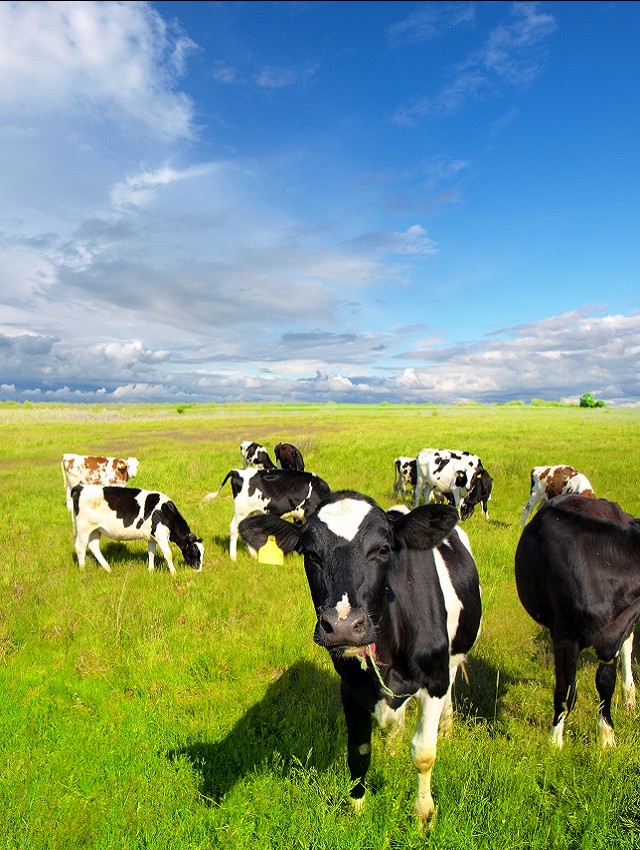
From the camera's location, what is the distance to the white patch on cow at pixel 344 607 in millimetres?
2786

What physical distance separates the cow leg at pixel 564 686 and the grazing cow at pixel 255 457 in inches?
615

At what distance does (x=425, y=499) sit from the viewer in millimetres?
17469

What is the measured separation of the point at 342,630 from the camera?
273cm

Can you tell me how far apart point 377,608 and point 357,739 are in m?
1.22

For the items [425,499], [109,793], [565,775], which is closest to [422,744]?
[565,775]

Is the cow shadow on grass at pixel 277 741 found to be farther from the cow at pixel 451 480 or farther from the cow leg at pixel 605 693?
the cow at pixel 451 480

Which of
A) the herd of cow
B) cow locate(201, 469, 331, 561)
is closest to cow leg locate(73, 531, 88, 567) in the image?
cow locate(201, 469, 331, 561)

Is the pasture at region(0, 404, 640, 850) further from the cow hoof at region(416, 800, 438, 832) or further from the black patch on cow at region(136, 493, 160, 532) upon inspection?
the black patch on cow at region(136, 493, 160, 532)

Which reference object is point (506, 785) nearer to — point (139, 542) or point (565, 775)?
point (565, 775)

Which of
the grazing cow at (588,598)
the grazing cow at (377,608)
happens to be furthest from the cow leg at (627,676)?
the grazing cow at (377,608)

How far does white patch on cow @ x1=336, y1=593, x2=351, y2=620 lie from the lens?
A: 279 cm

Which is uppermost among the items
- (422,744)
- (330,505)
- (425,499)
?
(330,505)

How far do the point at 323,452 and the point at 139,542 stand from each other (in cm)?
1377

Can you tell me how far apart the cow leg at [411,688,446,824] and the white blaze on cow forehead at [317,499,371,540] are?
137 cm
